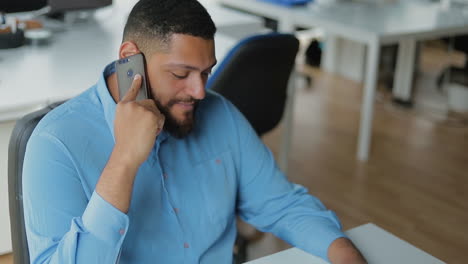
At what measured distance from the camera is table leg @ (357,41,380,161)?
3.31 meters

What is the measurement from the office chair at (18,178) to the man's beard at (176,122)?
23 cm

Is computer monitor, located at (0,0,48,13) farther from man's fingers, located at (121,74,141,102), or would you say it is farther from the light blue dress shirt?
man's fingers, located at (121,74,141,102)

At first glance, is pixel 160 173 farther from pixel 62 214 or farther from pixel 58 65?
pixel 58 65

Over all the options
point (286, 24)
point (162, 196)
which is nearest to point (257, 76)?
point (162, 196)

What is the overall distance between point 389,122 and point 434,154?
1.62 ft

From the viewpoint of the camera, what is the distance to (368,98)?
3361mm

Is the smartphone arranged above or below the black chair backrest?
above

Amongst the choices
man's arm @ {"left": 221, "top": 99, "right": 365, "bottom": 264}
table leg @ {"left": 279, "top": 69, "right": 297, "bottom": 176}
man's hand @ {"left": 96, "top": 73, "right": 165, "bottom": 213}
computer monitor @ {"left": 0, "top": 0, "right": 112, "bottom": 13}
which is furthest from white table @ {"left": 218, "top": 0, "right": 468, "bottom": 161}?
man's hand @ {"left": 96, "top": 73, "right": 165, "bottom": 213}

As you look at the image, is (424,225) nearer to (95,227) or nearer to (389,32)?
(389,32)

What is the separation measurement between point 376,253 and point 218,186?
0.34 m

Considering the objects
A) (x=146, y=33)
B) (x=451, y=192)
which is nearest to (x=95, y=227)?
(x=146, y=33)

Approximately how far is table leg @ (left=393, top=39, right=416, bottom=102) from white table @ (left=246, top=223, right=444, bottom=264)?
120 inches

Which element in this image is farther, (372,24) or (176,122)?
(372,24)

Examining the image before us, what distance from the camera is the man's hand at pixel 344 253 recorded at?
126 centimetres
